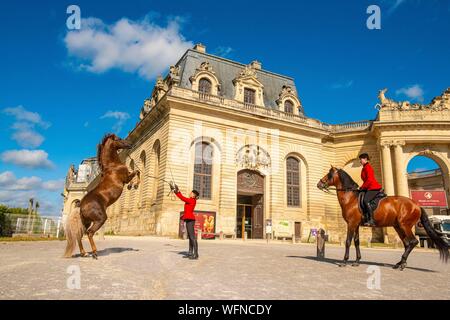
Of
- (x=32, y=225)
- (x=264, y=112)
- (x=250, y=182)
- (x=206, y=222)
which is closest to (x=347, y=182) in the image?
(x=206, y=222)

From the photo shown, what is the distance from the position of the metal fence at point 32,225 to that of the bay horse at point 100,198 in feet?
47.5

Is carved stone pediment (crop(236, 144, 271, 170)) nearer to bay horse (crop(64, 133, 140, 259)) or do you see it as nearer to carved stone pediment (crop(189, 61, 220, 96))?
carved stone pediment (crop(189, 61, 220, 96))

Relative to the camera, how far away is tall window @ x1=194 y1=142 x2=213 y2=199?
81.8ft

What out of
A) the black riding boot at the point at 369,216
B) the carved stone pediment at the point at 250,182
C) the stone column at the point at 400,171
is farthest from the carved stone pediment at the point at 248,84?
the black riding boot at the point at 369,216

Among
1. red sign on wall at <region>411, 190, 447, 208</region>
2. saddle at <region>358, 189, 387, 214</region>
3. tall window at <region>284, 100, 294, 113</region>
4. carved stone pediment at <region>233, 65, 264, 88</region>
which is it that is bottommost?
saddle at <region>358, 189, 387, 214</region>

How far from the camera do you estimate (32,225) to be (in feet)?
69.5

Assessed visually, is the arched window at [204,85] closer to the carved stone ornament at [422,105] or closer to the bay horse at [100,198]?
the carved stone ornament at [422,105]

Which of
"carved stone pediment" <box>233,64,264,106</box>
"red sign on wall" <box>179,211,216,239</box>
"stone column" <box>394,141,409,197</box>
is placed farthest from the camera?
"carved stone pediment" <box>233,64,264,106</box>

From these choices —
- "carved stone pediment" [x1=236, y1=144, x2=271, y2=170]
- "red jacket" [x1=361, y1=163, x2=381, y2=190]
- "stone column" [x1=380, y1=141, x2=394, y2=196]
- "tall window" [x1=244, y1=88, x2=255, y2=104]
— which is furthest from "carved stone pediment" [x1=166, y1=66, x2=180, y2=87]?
"red jacket" [x1=361, y1=163, x2=381, y2=190]

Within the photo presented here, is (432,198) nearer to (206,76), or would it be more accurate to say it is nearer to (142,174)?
(206,76)

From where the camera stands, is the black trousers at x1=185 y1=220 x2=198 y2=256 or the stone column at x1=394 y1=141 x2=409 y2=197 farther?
the stone column at x1=394 y1=141 x2=409 y2=197

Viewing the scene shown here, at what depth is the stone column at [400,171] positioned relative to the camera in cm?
2692

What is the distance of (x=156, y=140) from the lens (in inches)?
1052

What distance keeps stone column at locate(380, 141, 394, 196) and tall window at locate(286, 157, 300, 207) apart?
744 centimetres
